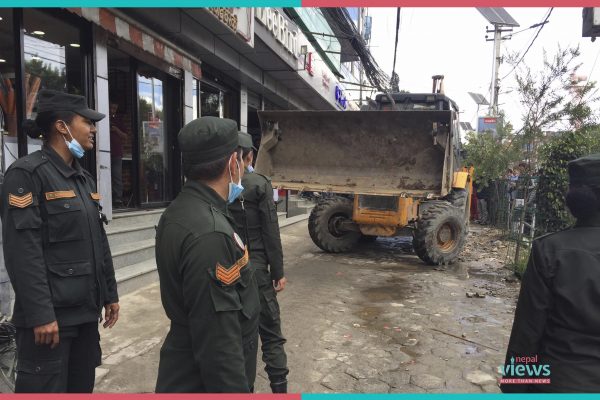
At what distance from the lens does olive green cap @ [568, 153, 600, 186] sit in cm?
170

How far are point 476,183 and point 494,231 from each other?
218 cm

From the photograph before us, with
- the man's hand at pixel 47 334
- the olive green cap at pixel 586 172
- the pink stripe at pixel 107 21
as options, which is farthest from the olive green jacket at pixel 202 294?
the pink stripe at pixel 107 21

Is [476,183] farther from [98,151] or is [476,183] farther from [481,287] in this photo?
[98,151]

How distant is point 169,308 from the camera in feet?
5.06

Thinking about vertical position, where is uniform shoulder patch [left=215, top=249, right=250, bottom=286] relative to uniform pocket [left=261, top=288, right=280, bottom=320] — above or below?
above

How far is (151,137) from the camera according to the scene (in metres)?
8.00

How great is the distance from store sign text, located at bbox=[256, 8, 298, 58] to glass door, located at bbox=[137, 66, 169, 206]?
2540 millimetres

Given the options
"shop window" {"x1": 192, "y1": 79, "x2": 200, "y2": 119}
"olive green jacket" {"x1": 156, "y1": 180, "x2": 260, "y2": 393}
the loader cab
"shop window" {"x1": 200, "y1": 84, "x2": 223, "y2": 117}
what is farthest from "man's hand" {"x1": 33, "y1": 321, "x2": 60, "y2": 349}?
"shop window" {"x1": 200, "y1": 84, "x2": 223, "y2": 117}

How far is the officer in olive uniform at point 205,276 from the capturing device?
4.56ft

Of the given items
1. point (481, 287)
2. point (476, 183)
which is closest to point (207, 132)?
point (481, 287)

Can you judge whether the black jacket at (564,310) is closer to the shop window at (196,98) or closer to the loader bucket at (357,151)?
the loader bucket at (357,151)

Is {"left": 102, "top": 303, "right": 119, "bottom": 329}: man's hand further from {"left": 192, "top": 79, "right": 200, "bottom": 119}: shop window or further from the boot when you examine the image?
{"left": 192, "top": 79, "right": 200, "bottom": 119}: shop window

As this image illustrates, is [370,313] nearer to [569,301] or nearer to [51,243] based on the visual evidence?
[569,301]

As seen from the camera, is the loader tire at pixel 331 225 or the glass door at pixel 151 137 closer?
the glass door at pixel 151 137
